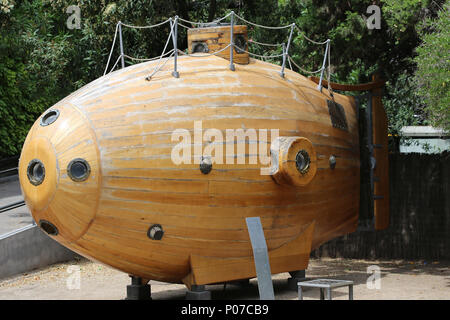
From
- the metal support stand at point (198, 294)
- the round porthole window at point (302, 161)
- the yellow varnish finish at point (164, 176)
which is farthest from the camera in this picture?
the round porthole window at point (302, 161)

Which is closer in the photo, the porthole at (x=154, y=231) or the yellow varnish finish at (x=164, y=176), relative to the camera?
the yellow varnish finish at (x=164, y=176)

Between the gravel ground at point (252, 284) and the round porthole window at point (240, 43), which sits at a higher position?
the round porthole window at point (240, 43)

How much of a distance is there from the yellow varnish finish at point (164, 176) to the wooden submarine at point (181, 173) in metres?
0.02

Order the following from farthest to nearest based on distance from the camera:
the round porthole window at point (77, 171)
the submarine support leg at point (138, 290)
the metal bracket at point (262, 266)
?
the submarine support leg at point (138, 290) → the round porthole window at point (77, 171) → the metal bracket at point (262, 266)

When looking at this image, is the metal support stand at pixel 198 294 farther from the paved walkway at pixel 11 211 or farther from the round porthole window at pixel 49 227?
the paved walkway at pixel 11 211

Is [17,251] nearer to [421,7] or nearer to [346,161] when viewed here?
[346,161]

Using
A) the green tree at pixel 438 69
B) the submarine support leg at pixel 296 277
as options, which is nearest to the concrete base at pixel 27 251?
the submarine support leg at pixel 296 277

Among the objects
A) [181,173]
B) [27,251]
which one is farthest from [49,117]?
[27,251]

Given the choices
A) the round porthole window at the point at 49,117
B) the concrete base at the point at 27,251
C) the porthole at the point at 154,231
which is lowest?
the concrete base at the point at 27,251

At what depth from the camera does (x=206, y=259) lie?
10.4 meters

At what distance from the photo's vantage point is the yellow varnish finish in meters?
9.62

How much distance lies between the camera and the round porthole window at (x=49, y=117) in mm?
9914

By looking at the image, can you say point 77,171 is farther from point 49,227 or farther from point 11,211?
point 11,211

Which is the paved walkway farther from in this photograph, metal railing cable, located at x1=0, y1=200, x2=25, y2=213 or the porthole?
the porthole
